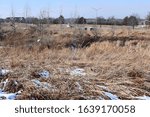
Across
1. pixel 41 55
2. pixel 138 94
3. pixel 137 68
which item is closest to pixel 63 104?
pixel 138 94

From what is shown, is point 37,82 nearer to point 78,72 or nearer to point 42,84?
point 42,84

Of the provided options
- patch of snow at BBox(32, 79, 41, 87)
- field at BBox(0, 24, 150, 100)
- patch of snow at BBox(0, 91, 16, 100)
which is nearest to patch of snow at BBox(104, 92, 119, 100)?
field at BBox(0, 24, 150, 100)

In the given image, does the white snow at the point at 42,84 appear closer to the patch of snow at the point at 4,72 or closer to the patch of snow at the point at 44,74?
the patch of snow at the point at 44,74

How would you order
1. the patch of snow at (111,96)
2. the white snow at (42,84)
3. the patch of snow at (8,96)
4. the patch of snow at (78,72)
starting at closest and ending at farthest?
the patch of snow at (8,96) → the patch of snow at (111,96) → the white snow at (42,84) → the patch of snow at (78,72)

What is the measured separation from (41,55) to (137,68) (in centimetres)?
260

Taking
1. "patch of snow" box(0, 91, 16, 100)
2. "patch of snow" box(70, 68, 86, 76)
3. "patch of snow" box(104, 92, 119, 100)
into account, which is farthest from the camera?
"patch of snow" box(70, 68, 86, 76)

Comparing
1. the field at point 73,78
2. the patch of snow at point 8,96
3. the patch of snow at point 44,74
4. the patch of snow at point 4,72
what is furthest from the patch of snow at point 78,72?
the patch of snow at point 8,96

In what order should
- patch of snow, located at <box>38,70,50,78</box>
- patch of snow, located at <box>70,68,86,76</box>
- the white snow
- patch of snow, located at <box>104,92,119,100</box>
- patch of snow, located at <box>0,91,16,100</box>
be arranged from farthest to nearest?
patch of snow, located at <box>70,68,86,76</box>, patch of snow, located at <box>38,70,50,78</box>, the white snow, patch of snow, located at <box>104,92,119,100</box>, patch of snow, located at <box>0,91,16,100</box>

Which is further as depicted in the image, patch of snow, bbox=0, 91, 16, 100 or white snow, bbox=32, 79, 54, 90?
white snow, bbox=32, 79, 54, 90

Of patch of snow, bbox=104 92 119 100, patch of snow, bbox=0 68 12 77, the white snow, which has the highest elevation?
patch of snow, bbox=0 68 12 77

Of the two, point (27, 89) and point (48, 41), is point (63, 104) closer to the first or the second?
point (27, 89)

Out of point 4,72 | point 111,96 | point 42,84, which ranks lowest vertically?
point 111,96

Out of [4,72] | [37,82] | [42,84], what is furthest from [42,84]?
[4,72]

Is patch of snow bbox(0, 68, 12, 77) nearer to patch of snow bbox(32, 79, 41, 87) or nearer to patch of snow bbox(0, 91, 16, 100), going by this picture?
patch of snow bbox(32, 79, 41, 87)
